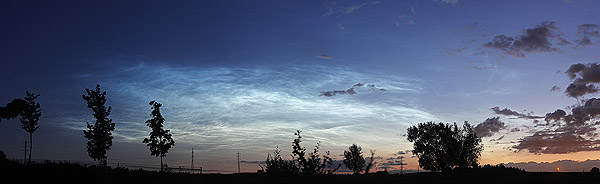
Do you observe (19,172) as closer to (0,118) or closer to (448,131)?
(0,118)

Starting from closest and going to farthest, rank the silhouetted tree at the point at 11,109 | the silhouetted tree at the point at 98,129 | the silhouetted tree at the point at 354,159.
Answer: the silhouetted tree at the point at 11,109 < the silhouetted tree at the point at 98,129 < the silhouetted tree at the point at 354,159

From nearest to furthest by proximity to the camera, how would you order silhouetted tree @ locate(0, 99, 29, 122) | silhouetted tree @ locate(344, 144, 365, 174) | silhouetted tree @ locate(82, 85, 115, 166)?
silhouetted tree @ locate(0, 99, 29, 122), silhouetted tree @ locate(82, 85, 115, 166), silhouetted tree @ locate(344, 144, 365, 174)

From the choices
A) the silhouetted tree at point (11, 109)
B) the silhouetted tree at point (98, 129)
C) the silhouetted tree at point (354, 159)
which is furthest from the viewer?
the silhouetted tree at point (354, 159)

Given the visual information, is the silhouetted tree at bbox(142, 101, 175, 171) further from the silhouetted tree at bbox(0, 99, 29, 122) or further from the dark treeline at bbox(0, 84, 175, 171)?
the silhouetted tree at bbox(0, 99, 29, 122)

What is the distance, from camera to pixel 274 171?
1406 cm

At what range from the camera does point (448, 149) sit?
78.5 meters

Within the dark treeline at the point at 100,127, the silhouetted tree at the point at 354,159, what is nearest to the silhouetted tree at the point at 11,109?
the dark treeline at the point at 100,127

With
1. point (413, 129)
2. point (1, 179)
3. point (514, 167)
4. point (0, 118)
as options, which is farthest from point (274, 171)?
point (514, 167)

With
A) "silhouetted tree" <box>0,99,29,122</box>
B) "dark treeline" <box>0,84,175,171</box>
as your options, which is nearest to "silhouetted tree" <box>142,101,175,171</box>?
"dark treeline" <box>0,84,175,171</box>

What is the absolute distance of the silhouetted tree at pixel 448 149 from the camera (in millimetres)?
77562

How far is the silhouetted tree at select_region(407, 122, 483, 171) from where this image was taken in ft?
254

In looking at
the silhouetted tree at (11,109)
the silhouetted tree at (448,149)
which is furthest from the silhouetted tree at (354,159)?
the silhouetted tree at (11,109)

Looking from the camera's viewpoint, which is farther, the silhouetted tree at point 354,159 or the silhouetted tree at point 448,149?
the silhouetted tree at point 354,159

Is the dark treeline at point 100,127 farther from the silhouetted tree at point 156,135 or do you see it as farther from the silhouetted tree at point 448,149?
the silhouetted tree at point 448,149
